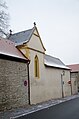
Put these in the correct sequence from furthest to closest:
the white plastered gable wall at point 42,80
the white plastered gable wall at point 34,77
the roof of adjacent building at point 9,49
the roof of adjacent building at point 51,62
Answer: the roof of adjacent building at point 51,62, the white plastered gable wall at point 42,80, the white plastered gable wall at point 34,77, the roof of adjacent building at point 9,49

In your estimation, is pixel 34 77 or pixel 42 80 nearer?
pixel 34 77

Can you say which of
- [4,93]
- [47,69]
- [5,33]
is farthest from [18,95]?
[5,33]

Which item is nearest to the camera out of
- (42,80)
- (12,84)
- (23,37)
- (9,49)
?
(12,84)

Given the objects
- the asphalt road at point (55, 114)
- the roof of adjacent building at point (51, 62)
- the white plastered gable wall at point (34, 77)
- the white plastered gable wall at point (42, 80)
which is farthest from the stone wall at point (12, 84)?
the roof of adjacent building at point (51, 62)

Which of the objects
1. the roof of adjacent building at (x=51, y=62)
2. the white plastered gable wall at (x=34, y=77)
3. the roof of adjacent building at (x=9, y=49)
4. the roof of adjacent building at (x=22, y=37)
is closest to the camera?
the roof of adjacent building at (x=9, y=49)

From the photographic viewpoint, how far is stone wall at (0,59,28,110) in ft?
62.6

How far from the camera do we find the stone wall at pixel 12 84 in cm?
1908

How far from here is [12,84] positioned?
20.6 meters

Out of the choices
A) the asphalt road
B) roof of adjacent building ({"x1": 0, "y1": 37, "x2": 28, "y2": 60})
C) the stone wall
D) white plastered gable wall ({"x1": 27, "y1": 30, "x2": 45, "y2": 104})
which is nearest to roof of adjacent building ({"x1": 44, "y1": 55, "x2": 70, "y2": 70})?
white plastered gable wall ({"x1": 27, "y1": 30, "x2": 45, "y2": 104})

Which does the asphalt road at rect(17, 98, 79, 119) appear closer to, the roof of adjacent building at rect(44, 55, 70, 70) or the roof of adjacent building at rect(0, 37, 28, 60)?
the roof of adjacent building at rect(0, 37, 28, 60)

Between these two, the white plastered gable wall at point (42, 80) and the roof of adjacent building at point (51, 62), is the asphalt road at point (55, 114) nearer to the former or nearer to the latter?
the white plastered gable wall at point (42, 80)

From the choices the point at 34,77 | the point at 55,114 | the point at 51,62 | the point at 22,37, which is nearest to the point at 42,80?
the point at 34,77

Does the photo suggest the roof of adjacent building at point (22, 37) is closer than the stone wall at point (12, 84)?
No

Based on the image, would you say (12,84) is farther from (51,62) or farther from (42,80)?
(51,62)
